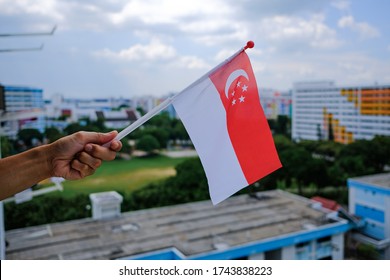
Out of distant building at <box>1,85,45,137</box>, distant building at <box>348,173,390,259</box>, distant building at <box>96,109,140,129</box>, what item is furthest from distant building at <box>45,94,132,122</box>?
distant building at <box>348,173,390,259</box>

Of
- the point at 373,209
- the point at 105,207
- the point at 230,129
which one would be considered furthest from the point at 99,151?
the point at 373,209

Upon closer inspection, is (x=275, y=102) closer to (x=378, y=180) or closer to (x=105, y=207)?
(x=378, y=180)

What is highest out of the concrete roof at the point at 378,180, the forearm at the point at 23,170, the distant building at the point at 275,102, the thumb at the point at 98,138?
the distant building at the point at 275,102

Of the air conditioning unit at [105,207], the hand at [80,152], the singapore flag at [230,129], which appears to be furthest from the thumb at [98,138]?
the air conditioning unit at [105,207]

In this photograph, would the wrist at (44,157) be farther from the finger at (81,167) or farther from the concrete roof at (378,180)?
the concrete roof at (378,180)

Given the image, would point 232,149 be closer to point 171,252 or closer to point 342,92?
point 171,252
